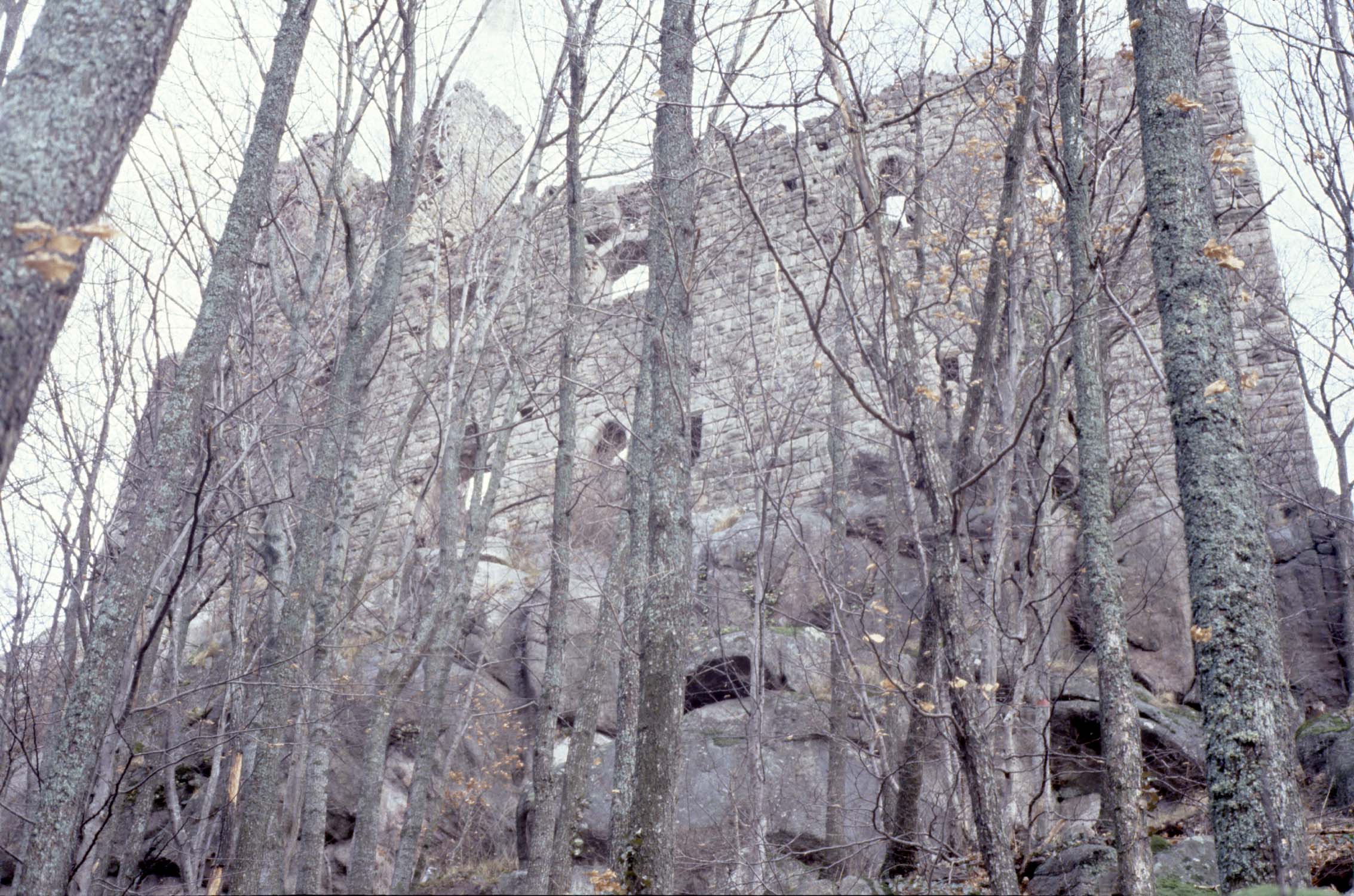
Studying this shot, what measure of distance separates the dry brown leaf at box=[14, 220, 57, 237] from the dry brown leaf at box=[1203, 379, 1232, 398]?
4.04m

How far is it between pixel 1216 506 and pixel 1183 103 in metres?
1.89

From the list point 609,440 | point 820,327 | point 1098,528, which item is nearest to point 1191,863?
point 1098,528

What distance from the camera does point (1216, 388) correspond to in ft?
13.8

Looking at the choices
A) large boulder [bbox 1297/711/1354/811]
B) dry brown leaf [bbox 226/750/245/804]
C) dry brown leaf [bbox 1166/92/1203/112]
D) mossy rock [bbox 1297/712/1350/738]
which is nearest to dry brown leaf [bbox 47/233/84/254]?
dry brown leaf [bbox 1166/92/1203/112]

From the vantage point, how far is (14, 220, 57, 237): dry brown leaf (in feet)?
8.30

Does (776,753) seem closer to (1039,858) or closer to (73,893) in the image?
(1039,858)

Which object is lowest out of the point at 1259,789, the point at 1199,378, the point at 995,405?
the point at 1259,789

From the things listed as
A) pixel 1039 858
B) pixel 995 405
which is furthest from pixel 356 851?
pixel 995 405

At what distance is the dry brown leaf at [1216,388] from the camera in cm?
418

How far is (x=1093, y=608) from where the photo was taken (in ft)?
19.3

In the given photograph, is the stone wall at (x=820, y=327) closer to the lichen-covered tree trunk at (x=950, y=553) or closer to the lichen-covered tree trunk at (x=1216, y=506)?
the lichen-covered tree trunk at (x=1216, y=506)

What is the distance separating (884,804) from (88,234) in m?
5.24

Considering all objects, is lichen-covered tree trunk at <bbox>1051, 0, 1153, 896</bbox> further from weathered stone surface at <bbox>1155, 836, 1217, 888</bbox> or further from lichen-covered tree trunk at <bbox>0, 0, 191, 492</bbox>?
lichen-covered tree trunk at <bbox>0, 0, 191, 492</bbox>

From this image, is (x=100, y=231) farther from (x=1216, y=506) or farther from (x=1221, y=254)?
(x=1221, y=254)
